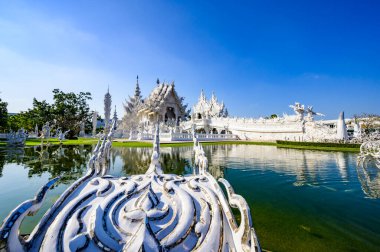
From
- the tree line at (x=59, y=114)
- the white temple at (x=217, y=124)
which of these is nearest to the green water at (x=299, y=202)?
the white temple at (x=217, y=124)

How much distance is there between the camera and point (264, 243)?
2.80m

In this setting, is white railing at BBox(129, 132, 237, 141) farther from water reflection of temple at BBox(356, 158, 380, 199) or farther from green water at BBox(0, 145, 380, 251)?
water reflection of temple at BBox(356, 158, 380, 199)

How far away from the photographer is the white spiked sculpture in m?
1.19

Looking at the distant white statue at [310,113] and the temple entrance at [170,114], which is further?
the temple entrance at [170,114]

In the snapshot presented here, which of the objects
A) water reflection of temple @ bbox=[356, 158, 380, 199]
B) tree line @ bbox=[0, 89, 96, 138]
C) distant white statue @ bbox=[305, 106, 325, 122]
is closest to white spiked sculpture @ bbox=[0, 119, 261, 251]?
water reflection of temple @ bbox=[356, 158, 380, 199]

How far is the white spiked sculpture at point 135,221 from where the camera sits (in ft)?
3.90

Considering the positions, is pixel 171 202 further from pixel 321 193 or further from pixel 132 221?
pixel 321 193

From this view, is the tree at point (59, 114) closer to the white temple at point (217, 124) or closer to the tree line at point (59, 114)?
the tree line at point (59, 114)

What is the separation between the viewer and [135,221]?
1.39 metres

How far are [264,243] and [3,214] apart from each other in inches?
177

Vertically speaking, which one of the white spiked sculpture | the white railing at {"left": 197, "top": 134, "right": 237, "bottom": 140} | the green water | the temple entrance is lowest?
the green water

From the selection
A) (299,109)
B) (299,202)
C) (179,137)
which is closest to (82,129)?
(179,137)

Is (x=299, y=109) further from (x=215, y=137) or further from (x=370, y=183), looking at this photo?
(x=370, y=183)

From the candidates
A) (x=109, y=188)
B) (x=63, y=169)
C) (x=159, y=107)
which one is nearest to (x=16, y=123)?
(x=159, y=107)
